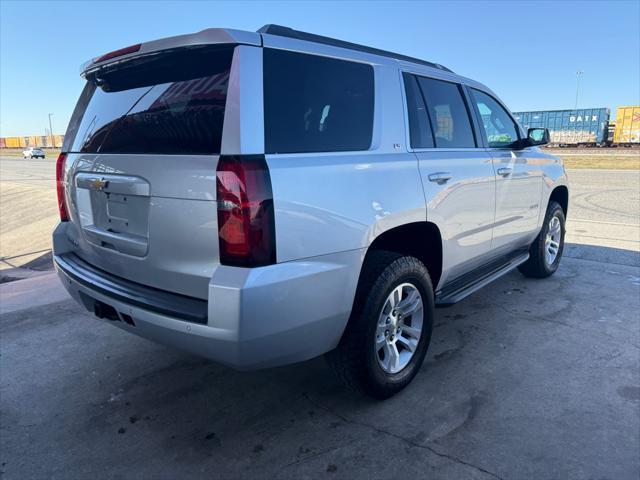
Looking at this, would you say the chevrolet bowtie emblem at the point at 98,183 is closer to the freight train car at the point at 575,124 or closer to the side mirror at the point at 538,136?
the side mirror at the point at 538,136

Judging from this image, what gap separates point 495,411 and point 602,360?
1.17m

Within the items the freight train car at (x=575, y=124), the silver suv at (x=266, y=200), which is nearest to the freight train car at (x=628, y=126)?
the freight train car at (x=575, y=124)

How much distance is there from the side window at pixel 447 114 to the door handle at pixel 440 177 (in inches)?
9.8

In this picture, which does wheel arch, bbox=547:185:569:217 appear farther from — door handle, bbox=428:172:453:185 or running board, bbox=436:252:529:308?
door handle, bbox=428:172:453:185

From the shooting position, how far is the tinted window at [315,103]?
2246 mm

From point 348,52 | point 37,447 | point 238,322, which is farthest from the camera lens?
point 348,52

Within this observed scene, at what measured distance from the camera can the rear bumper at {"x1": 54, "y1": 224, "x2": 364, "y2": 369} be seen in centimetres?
208

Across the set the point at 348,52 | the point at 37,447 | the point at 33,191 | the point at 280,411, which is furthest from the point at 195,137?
the point at 33,191

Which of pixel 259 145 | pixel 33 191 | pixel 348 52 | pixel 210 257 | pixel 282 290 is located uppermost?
pixel 348 52

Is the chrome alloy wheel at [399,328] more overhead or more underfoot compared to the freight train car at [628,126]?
more underfoot

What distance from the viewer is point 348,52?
2.75 metres

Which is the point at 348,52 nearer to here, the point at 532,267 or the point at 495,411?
the point at 495,411

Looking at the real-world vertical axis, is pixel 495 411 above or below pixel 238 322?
below

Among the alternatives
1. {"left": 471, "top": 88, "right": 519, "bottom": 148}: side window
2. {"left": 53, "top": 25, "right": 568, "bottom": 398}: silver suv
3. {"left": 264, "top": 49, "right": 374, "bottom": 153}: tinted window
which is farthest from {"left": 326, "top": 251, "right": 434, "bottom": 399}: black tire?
{"left": 471, "top": 88, "right": 519, "bottom": 148}: side window
